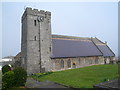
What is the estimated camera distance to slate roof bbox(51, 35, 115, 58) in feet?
84.3

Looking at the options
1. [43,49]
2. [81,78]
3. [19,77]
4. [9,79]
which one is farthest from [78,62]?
[9,79]

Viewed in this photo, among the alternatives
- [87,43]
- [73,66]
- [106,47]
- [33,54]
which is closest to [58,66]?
[73,66]

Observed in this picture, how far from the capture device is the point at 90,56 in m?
31.1

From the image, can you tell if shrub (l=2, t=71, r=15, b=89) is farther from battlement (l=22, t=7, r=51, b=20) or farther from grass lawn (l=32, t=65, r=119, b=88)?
battlement (l=22, t=7, r=51, b=20)

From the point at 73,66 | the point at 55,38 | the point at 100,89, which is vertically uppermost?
the point at 55,38

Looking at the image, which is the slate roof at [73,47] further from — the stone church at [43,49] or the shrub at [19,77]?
the shrub at [19,77]

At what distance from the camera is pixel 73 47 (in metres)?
29.6

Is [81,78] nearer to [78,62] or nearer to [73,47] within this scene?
[78,62]

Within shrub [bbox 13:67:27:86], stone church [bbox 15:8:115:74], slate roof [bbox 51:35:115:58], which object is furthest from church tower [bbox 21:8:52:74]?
shrub [bbox 13:67:27:86]

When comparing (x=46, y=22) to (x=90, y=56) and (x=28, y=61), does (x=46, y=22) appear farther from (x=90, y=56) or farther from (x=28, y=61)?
(x=90, y=56)

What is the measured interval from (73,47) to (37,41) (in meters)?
11.5

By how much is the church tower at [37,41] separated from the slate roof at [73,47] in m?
2.49

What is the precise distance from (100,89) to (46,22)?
62.0 ft

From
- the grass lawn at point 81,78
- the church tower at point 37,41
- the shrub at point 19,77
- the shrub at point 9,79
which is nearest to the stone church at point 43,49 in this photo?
the church tower at point 37,41
